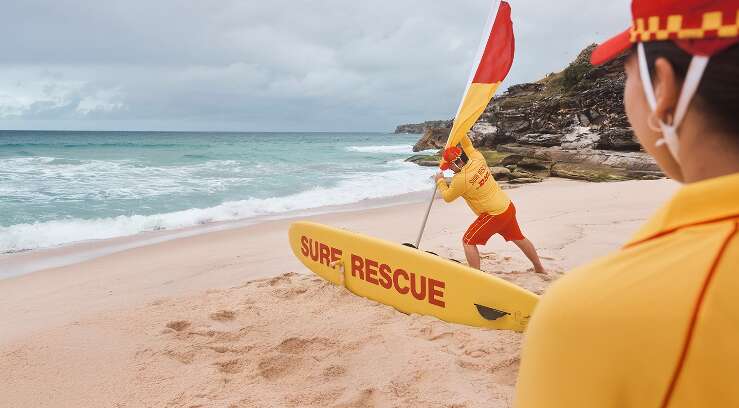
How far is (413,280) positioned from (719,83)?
397cm

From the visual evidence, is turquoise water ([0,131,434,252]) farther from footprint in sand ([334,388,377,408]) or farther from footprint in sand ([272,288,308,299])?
footprint in sand ([334,388,377,408])

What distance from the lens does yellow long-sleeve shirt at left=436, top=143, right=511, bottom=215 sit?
17.2 ft

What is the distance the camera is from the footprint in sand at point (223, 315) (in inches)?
177

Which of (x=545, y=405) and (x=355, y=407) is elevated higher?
(x=545, y=405)

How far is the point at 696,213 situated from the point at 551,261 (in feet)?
19.2

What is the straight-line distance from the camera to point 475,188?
5.28 m

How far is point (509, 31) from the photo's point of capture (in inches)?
204

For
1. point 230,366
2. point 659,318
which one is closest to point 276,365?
point 230,366

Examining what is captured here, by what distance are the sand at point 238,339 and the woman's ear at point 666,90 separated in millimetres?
2523

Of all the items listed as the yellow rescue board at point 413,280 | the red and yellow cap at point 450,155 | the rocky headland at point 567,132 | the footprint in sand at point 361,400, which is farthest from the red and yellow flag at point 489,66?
the rocky headland at point 567,132

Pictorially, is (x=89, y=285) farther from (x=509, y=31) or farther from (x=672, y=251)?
(x=672, y=251)

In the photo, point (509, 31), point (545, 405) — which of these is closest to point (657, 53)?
point (545, 405)

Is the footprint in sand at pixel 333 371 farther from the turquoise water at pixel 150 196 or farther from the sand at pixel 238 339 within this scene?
the turquoise water at pixel 150 196

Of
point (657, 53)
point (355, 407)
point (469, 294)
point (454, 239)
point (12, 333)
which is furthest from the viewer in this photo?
point (454, 239)
